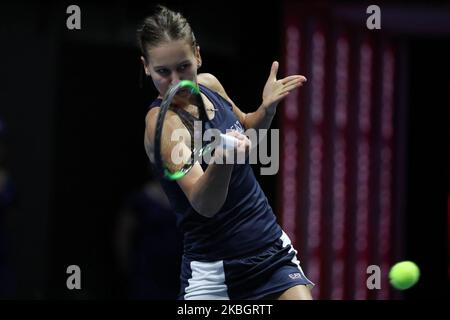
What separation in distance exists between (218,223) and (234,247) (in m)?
0.10

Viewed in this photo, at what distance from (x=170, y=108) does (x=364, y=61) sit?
4.26m

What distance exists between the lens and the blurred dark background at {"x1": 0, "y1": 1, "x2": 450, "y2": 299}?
6141 mm

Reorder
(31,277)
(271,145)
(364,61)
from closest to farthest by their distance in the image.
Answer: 1. (271,145)
2. (31,277)
3. (364,61)

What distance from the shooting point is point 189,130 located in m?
3.22

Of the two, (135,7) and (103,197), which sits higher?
(135,7)

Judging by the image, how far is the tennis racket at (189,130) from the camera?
2.95 meters

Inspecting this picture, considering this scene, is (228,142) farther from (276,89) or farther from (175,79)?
(276,89)

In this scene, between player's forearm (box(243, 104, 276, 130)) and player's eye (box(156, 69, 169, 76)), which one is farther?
player's forearm (box(243, 104, 276, 130))

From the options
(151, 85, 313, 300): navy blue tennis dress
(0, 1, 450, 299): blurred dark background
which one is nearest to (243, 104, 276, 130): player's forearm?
(151, 85, 313, 300): navy blue tennis dress

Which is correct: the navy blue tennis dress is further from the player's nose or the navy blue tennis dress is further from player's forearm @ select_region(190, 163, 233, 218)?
player's forearm @ select_region(190, 163, 233, 218)

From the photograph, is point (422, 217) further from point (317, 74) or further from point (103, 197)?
→ point (103, 197)

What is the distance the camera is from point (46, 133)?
637 cm

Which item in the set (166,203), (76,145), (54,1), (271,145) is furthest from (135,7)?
(271,145)

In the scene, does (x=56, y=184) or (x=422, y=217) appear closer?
(x=56, y=184)
